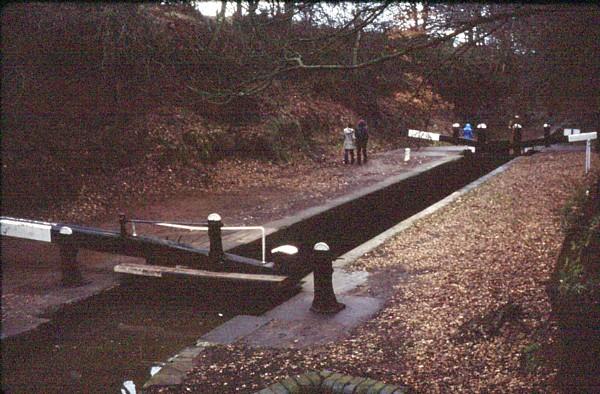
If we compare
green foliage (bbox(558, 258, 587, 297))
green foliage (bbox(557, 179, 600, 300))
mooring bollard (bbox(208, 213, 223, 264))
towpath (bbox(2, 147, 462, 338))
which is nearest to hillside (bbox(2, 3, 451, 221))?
towpath (bbox(2, 147, 462, 338))

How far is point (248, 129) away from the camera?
18531 mm

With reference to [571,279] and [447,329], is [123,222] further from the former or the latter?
[571,279]

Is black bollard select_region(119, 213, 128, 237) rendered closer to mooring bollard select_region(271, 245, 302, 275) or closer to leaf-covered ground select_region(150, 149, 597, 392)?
mooring bollard select_region(271, 245, 302, 275)

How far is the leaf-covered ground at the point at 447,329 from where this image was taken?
4344mm

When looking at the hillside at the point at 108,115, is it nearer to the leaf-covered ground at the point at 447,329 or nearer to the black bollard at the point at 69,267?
the leaf-covered ground at the point at 447,329

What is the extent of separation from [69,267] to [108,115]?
779 cm

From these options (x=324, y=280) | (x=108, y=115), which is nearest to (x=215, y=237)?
(x=324, y=280)

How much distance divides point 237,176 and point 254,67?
10834 millimetres

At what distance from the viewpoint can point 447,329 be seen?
527 cm

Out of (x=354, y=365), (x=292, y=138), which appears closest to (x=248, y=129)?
(x=292, y=138)

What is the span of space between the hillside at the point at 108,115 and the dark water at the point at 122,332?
3.96 m

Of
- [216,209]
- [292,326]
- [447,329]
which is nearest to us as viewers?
[447,329]

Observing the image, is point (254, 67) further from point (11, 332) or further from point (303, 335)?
point (11, 332)

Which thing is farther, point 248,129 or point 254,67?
point 248,129
